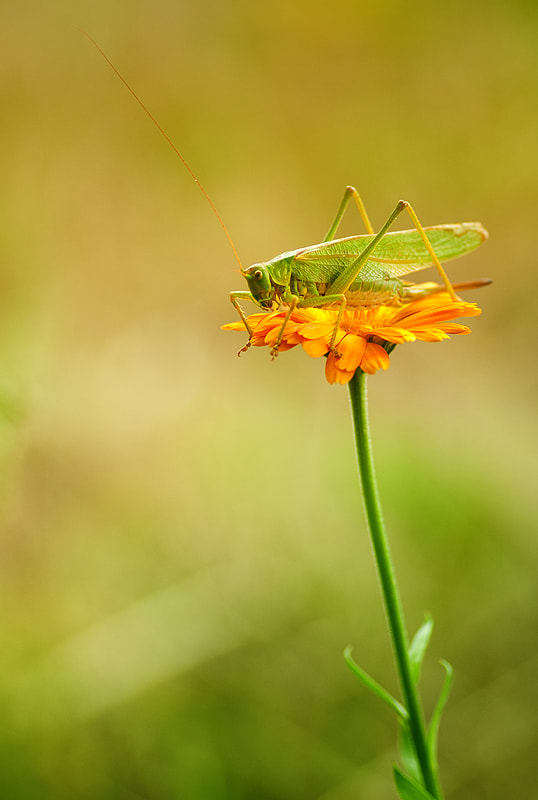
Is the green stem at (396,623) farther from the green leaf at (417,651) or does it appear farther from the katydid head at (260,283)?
the katydid head at (260,283)

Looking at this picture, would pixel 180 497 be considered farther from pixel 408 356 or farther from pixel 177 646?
pixel 408 356

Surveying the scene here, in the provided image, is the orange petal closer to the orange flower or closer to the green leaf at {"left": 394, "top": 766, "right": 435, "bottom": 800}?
the orange flower

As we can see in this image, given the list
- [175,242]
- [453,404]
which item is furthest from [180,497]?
[175,242]

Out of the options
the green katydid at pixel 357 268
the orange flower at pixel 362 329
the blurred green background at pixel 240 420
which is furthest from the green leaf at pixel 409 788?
the blurred green background at pixel 240 420

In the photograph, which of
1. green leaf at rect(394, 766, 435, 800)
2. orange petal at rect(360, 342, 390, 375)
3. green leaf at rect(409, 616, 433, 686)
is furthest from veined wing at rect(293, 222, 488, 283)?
green leaf at rect(394, 766, 435, 800)

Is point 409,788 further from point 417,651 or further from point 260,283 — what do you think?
point 260,283
